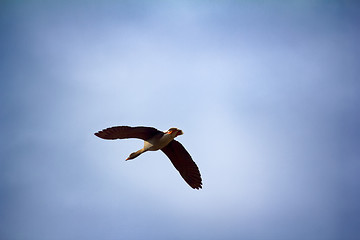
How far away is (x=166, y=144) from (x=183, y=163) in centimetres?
186

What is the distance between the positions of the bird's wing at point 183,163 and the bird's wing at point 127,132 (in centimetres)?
137

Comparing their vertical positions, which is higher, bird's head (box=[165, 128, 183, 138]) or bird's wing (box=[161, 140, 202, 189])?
bird's head (box=[165, 128, 183, 138])

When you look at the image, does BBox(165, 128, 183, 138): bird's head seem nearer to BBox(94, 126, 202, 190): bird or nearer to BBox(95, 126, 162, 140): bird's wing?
BBox(94, 126, 202, 190): bird

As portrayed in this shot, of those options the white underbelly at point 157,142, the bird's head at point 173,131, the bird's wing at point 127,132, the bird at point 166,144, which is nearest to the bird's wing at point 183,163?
the bird at point 166,144

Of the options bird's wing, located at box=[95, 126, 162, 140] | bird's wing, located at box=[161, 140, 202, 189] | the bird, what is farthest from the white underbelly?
bird's wing, located at box=[161, 140, 202, 189]

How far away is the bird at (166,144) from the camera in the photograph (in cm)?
1642

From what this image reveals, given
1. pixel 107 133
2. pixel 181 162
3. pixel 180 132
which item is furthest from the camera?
pixel 181 162

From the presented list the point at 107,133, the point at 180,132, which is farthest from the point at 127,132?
the point at 180,132

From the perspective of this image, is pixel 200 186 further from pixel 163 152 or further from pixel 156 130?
pixel 156 130

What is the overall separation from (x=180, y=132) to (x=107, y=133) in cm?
338

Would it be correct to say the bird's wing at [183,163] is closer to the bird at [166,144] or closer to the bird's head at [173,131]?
the bird at [166,144]

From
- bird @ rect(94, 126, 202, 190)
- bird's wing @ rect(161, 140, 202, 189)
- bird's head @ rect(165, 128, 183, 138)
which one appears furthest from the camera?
bird's wing @ rect(161, 140, 202, 189)

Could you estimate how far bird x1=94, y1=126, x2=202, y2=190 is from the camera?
16422 mm

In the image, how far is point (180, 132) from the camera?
57.1 ft
